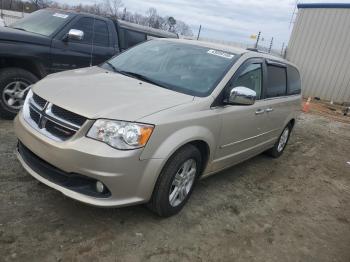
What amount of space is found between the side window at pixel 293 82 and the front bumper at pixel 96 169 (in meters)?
3.90

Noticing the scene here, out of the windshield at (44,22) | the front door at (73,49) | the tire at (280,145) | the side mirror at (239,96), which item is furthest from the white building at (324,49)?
the side mirror at (239,96)

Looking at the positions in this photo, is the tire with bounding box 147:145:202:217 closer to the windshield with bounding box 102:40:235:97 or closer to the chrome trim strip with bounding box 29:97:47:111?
the windshield with bounding box 102:40:235:97

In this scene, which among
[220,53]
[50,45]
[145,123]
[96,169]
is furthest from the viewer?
[50,45]

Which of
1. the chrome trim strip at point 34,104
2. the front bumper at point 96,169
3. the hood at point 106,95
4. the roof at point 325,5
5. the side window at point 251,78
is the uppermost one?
the roof at point 325,5

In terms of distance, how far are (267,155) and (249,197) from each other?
219 cm

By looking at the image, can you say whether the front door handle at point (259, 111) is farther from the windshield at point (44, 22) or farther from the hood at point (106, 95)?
the windshield at point (44, 22)

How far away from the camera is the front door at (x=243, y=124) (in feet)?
14.2

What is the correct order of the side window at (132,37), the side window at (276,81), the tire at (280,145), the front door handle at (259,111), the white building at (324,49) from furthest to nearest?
the white building at (324,49) < the side window at (132,37) < the tire at (280,145) < the side window at (276,81) < the front door handle at (259,111)

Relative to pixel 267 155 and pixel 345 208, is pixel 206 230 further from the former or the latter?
pixel 267 155

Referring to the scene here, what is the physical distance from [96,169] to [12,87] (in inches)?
136

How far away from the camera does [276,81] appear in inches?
228

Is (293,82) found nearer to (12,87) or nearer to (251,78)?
(251,78)

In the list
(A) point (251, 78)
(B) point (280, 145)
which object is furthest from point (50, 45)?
(B) point (280, 145)

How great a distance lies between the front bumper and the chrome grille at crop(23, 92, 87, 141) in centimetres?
7
